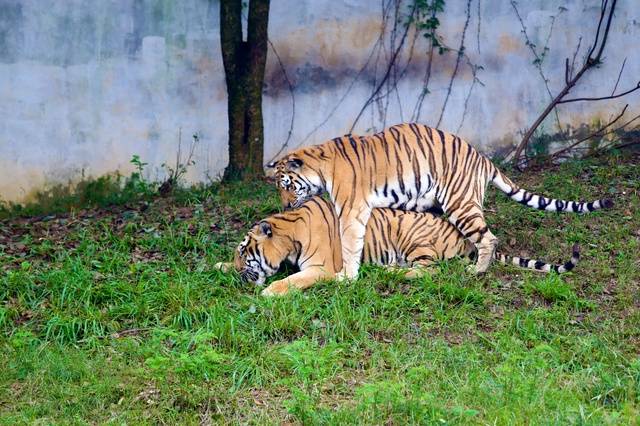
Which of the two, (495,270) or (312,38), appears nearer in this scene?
(495,270)

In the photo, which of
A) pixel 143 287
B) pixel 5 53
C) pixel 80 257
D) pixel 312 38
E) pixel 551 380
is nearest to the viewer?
pixel 551 380

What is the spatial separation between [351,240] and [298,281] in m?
0.48

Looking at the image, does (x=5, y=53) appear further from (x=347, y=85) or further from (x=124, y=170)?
(x=347, y=85)

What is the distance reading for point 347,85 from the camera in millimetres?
9562

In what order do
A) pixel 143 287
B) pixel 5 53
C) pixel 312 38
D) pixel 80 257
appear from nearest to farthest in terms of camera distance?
pixel 143 287 < pixel 80 257 < pixel 5 53 < pixel 312 38

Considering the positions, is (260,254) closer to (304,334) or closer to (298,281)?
(298,281)

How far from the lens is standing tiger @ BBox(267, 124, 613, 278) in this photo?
7.06 meters

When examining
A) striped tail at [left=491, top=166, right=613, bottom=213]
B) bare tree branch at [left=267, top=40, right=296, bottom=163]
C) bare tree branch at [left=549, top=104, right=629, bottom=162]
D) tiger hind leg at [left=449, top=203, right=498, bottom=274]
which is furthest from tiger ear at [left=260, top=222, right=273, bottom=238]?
bare tree branch at [left=549, top=104, right=629, bottom=162]

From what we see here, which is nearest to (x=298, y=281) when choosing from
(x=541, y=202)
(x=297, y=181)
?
(x=297, y=181)

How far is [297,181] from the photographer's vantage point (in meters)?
7.17

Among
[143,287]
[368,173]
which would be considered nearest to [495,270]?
[368,173]

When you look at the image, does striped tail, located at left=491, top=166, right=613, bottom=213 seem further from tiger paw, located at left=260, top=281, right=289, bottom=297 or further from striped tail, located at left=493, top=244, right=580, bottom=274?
tiger paw, located at left=260, top=281, right=289, bottom=297

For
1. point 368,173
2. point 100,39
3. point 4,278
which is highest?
point 100,39

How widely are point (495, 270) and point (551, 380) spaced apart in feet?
6.03
